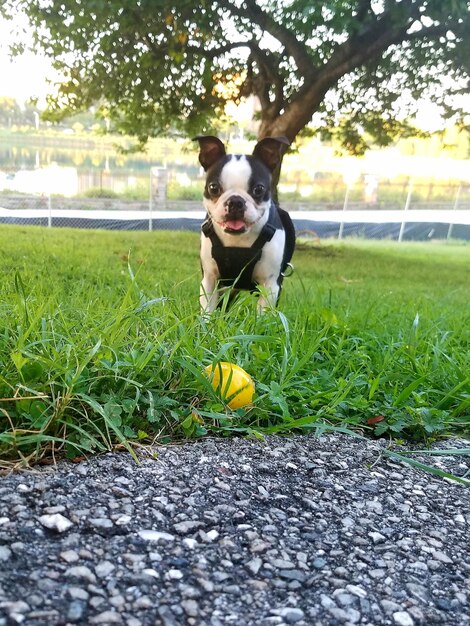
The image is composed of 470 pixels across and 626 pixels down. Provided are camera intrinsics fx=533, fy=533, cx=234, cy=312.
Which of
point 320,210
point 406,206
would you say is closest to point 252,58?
point 320,210

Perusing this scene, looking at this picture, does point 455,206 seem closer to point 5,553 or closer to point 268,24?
point 268,24

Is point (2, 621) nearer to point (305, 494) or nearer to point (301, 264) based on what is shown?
point (305, 494)

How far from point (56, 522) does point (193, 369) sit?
1.44 ft

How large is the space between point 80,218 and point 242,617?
3616 mm

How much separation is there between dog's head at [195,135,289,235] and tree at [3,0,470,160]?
151 cm

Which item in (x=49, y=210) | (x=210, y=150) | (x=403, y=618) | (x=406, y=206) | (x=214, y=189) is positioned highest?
(x=210, y=150)

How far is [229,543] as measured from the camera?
67 centimetres

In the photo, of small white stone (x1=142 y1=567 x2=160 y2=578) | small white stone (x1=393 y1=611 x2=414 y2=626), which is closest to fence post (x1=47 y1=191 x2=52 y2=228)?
small white stone (x1=142 y1=567 x2=160 y2=578)

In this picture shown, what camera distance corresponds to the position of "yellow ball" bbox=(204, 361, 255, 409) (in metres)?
Result: 1.07

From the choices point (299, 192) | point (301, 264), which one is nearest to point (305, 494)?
point (301, 264)

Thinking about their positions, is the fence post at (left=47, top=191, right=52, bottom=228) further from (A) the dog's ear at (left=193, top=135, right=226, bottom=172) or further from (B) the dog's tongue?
(B) the dog's tongue

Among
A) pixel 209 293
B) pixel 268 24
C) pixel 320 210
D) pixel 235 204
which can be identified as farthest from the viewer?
pixel 320 210

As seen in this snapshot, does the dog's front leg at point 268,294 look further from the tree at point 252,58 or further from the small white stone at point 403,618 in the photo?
the tree at point 252,58

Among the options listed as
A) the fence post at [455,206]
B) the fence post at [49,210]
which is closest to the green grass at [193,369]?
the fence post at [49,210]
